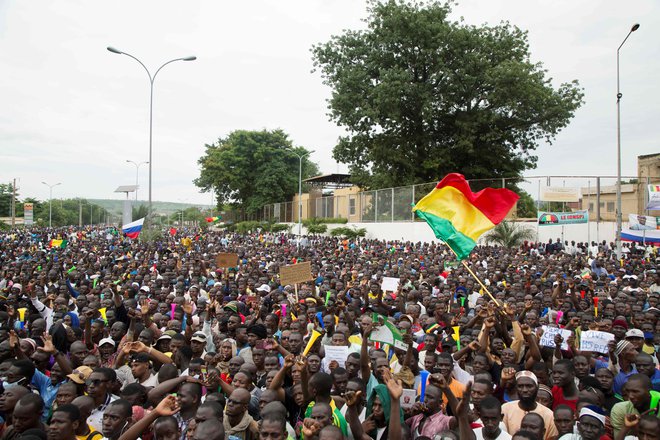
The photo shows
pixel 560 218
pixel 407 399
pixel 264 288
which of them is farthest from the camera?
pixel 560 218

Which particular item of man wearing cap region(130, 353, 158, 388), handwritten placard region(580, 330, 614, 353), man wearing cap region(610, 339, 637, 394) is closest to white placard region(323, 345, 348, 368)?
man wearing cap region(130, 353, 158, 388)

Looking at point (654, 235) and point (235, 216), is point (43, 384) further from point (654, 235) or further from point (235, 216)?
point (235, 216)

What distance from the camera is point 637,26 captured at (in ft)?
54.9

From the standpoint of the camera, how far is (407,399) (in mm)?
4359

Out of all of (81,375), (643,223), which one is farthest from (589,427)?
(643,223)

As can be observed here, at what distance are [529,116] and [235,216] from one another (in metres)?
39.7

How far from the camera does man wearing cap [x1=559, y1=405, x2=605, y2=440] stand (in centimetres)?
373

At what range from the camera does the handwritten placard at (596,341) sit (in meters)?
5.48

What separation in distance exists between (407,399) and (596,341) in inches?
98.9

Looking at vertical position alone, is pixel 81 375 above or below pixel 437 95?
below

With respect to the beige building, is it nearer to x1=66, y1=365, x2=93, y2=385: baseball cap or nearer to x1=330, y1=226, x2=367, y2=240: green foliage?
x1=330, y1=226, x2=367, y2=240: green foliage

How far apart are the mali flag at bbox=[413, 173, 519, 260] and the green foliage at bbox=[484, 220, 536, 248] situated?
14760mm

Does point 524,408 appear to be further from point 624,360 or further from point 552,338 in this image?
point 624,360

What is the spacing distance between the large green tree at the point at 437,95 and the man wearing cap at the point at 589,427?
26.8m
